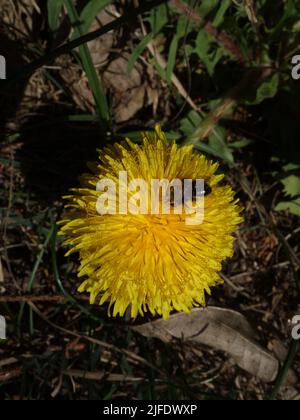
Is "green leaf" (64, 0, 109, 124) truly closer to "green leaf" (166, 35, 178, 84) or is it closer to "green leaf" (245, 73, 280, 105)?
"green leaf" (166, 35, 178, 84)

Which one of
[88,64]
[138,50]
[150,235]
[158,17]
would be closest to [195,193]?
[150,235]

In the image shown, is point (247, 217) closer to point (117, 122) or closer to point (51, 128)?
point (117, 122)

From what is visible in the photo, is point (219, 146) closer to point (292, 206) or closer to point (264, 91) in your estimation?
point (264, 91)

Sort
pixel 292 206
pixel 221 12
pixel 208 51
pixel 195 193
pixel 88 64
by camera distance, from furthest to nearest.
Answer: pixel 292 206 < pixel 208 51 < pixel 221 12 < pixel 88 64 < pixel 195 193

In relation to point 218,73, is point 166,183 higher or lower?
lower

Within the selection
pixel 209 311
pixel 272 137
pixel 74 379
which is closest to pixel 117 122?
pixel 272 137
